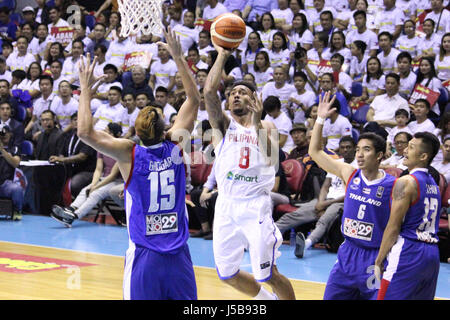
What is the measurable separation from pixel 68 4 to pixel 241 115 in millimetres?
12595

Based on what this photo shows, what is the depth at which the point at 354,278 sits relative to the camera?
4.89 meters

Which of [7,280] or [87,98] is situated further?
[7,280]

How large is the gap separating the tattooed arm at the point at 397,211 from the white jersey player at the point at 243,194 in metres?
1.29

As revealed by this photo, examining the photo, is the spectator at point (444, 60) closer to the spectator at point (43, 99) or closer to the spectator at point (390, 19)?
the spectator at point (390, 19)

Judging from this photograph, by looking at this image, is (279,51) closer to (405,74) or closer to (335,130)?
(405,74)

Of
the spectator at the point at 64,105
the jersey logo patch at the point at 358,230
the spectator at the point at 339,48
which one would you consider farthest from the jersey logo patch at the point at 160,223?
the spectator at the point at 64,105

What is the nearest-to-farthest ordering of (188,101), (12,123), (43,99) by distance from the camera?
(188,101)
(12,123)
(43,99)

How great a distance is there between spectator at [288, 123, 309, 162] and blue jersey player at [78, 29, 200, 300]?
587 centimetres

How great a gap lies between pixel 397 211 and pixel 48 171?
884 cm

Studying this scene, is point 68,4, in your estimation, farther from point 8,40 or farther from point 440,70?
point 440,70

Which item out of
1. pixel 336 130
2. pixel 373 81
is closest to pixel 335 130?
pixel 336 130

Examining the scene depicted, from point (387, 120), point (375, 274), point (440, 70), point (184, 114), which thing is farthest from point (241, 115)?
point (440, 70)

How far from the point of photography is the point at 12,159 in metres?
11.8

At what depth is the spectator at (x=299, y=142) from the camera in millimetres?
10306
